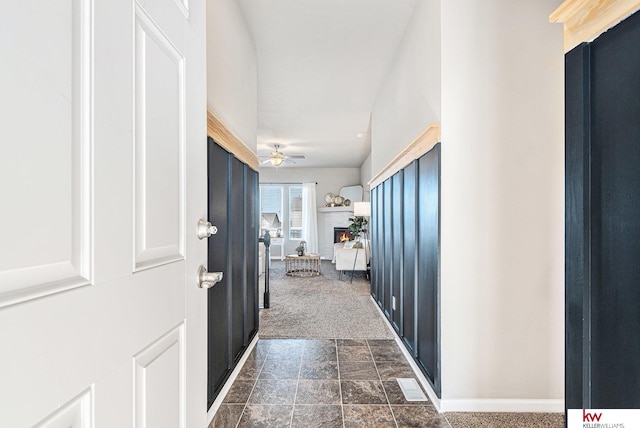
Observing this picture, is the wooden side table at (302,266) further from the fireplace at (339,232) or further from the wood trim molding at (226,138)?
the wood trim molding at (226,138)

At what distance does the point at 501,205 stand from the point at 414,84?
1.23 meters

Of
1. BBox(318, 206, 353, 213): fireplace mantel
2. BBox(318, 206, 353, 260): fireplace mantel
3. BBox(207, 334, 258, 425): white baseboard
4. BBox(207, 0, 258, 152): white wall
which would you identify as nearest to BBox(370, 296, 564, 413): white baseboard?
BBox(207, 334, 258, 425): white baseboard

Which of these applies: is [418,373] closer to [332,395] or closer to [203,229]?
[332,395]

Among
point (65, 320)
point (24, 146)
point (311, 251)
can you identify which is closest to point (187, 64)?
point (24, 146)

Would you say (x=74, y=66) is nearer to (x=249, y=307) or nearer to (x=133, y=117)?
(x=133, y=117)

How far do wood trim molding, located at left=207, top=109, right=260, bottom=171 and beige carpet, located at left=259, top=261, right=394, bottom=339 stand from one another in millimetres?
1826

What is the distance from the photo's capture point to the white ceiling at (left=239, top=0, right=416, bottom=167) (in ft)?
8.61

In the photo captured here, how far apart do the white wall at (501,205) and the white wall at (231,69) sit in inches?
55.1

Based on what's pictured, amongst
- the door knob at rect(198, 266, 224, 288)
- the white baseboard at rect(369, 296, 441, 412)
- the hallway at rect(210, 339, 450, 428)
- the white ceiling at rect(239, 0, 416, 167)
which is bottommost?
the hallway at rect(210, 339, 450, 428)

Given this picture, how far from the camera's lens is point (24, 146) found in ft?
1.42

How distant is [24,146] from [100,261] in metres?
0.22

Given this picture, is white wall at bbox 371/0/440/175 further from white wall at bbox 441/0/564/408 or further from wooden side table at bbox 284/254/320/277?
wooden side table at bbox 284/254/320/277

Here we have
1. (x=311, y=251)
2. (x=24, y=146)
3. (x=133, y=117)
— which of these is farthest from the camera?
(x=311, y=251)

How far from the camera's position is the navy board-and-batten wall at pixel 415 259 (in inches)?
82.7
